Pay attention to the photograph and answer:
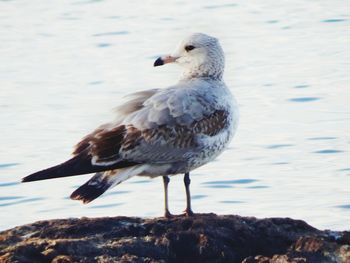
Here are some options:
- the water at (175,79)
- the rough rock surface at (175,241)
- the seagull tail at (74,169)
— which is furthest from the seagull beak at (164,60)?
the rough rock surface at (175,241)

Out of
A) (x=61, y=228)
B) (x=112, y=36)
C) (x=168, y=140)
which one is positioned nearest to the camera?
(x=61, y=228)

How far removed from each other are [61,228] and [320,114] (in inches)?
258

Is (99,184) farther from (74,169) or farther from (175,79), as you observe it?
(175,79)

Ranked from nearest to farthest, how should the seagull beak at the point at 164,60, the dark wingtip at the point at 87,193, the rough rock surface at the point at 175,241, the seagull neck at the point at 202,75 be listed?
the rough rock surface at the point at 175,241 → the dark wingtip at the point at 87,193 → the seagull neck at the point at 202,75 → the seagull beak at the point at 164,60

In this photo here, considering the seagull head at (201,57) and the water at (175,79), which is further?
the water at (175,79)

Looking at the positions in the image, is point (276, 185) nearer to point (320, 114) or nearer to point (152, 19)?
point (320, 114)

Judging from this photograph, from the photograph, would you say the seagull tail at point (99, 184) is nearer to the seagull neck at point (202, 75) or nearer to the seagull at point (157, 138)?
the seagull at point (157, 138)

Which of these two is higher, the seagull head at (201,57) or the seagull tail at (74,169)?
the seagull head at (201,57)

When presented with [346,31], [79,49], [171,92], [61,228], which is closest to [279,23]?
[346,31]

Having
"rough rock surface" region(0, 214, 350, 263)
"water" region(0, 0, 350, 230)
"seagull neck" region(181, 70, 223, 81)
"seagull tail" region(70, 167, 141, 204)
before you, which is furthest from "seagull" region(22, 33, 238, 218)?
"rough rock surface" region(0, 214, 350, 263)

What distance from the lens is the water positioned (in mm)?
11953

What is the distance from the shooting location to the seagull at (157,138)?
8859 millimetres

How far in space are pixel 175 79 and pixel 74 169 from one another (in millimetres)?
6484

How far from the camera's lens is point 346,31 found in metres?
18.2
